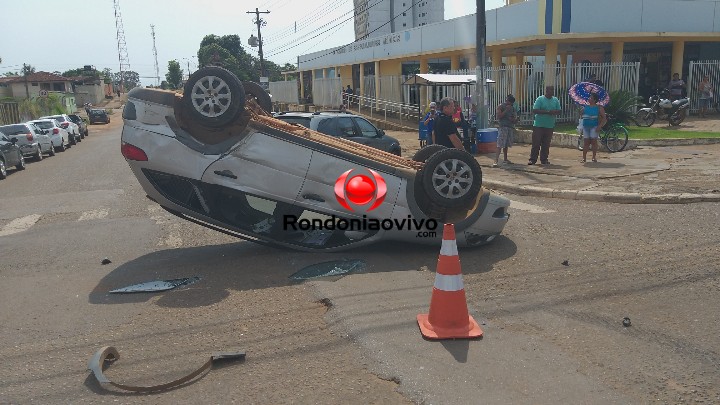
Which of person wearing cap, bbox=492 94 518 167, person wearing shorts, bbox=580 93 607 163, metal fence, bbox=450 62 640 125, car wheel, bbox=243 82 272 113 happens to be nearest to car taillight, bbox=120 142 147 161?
car wheel, bbox=243 82 272 113

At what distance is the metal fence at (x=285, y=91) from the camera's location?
162ft

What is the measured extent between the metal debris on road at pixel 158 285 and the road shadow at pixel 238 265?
0.07 m

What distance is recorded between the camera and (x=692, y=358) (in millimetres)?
4074

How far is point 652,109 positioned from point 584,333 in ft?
57.0

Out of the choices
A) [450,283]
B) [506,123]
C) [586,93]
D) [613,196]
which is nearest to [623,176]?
[613,196]

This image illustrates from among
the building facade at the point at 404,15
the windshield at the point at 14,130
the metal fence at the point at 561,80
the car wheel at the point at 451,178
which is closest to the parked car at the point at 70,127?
the windshield at the point at 14,130

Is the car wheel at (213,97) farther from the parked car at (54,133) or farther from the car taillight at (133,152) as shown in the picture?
the parked car at (54,133)

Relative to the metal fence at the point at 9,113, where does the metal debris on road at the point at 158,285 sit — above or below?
below

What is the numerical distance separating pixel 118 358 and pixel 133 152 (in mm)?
2625

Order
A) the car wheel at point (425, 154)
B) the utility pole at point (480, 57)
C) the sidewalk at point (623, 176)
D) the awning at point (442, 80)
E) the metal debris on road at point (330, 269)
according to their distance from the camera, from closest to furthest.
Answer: the metal debris on road at point (330, 269)
the car wheel at point (425, 154)
the sidewalk at point (623, 176)
the utility pole at point (480, 57)
the awning at point (442, 80)

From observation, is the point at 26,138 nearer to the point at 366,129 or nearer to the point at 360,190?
the point at 366,129

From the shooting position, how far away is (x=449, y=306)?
447cm

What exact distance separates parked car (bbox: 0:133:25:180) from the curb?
554 inches

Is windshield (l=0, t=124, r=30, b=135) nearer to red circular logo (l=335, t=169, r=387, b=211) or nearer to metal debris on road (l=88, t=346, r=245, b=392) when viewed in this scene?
red circular logo (l=335, t=169, r=387, b=211)
